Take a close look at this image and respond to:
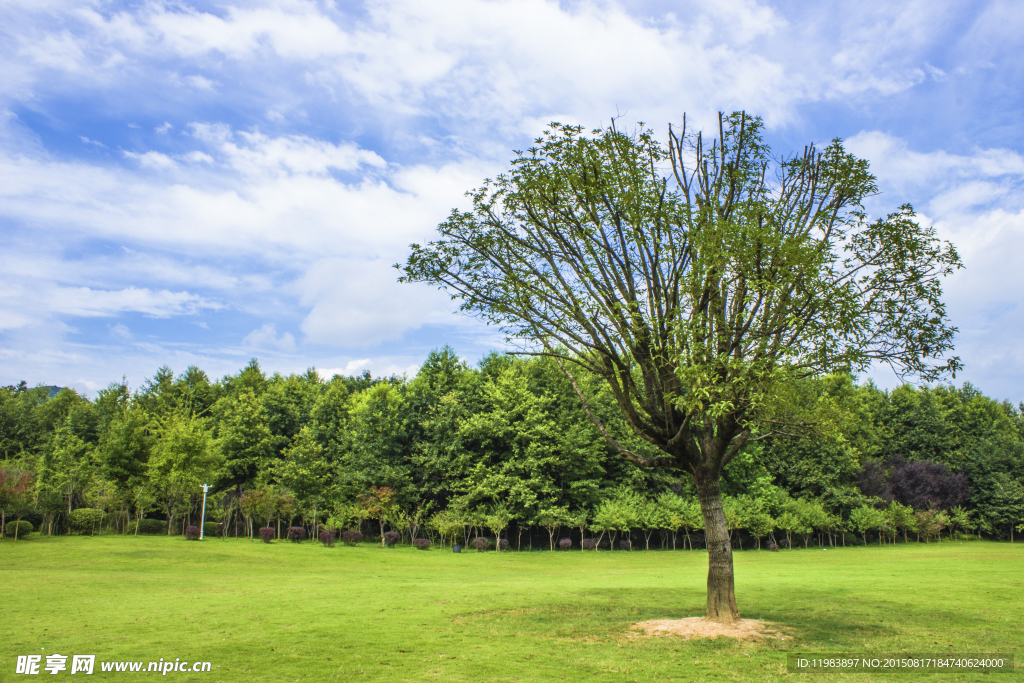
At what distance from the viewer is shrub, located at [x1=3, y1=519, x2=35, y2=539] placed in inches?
1267

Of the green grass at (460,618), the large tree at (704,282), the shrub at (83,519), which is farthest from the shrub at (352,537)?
the large tree at (704,282)

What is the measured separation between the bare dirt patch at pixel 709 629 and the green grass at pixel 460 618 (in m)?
0.44

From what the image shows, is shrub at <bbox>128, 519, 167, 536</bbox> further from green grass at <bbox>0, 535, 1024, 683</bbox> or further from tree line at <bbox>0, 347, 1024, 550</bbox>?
green grass at <bbox>0, 535, 1024, 683</bbox>

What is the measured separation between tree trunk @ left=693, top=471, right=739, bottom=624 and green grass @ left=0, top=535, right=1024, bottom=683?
1.34 m

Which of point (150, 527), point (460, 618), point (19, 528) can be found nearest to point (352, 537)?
point (150, 527)

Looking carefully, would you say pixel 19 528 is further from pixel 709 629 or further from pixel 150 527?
pixel 709 629

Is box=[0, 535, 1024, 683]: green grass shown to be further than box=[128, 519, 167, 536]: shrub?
No

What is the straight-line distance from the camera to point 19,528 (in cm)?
3319

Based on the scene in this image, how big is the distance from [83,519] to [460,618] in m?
37.1

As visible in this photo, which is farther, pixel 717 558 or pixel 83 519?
pixel 83 519

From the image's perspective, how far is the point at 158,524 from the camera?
42594 mm

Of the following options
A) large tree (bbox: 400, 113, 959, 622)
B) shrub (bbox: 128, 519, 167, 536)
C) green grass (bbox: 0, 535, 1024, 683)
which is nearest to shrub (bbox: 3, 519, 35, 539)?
green grass (bbox: 0, 535, 1024, 683)

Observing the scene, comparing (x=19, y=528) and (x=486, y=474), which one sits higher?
(x=486, y=474)

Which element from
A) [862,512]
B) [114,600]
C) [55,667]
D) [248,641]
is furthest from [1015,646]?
[862,512]
